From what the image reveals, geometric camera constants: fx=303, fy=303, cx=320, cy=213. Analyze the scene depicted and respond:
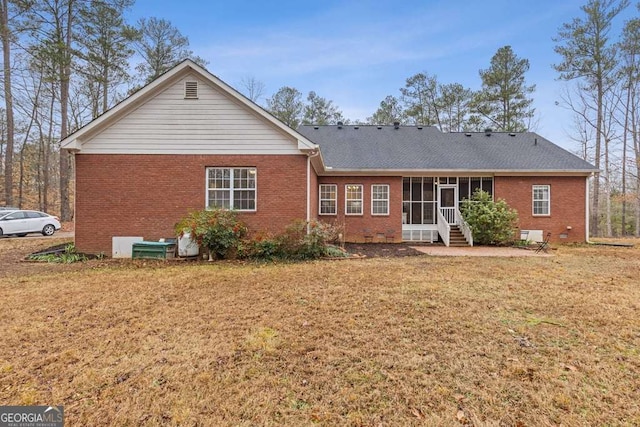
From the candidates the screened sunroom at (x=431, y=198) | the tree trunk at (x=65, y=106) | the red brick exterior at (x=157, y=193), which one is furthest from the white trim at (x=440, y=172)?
the tree trunk at (x=65, y=106)

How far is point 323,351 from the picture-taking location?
3.48 metres

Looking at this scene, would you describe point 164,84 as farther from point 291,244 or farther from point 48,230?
point 48,230

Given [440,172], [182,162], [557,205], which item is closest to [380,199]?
[440,172]

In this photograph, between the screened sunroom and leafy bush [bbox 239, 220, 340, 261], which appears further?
the screened sunroom

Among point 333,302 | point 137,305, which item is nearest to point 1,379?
point 137,305

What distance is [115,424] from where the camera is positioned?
232 cm

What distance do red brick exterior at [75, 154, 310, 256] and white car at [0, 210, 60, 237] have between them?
9.88 metres

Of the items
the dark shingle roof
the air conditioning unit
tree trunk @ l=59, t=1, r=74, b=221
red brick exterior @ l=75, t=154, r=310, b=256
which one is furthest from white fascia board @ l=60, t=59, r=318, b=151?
tree trunk @ l=59, t=1, r=74, b=221

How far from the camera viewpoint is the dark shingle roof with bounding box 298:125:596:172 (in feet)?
47.1

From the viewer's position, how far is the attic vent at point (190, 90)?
9.92m

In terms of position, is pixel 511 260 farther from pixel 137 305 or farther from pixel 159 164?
pixel 159 164

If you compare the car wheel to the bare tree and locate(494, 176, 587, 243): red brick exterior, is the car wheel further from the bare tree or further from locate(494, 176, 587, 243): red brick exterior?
locate(494, 176, 587, 243): red brick exterior

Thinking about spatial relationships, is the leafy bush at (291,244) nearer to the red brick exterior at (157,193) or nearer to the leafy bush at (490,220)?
the red brick exterior at (157,193)

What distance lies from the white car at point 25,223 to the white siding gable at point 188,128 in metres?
10.5
